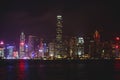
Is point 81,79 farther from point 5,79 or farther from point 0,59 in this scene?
point 0,59

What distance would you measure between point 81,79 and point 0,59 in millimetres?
115461

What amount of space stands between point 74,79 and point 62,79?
233 centimetres

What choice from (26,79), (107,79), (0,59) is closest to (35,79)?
(26,79)

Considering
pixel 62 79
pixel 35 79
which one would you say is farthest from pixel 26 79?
pixel 62 79

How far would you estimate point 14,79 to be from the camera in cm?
6719

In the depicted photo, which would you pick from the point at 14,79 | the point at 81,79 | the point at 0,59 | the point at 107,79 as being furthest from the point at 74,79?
the point at 0,59

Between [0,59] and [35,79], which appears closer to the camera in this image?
[35,79]

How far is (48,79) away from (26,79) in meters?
3.69

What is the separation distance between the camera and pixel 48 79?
66.8 metres

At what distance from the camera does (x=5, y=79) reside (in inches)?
2579

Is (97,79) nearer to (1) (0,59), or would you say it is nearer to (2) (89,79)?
(2) (89,79)

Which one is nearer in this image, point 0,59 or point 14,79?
point 14,79

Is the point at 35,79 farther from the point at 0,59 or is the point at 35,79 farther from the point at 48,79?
the point at 0,59

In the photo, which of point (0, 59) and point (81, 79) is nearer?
point (81, 79)
